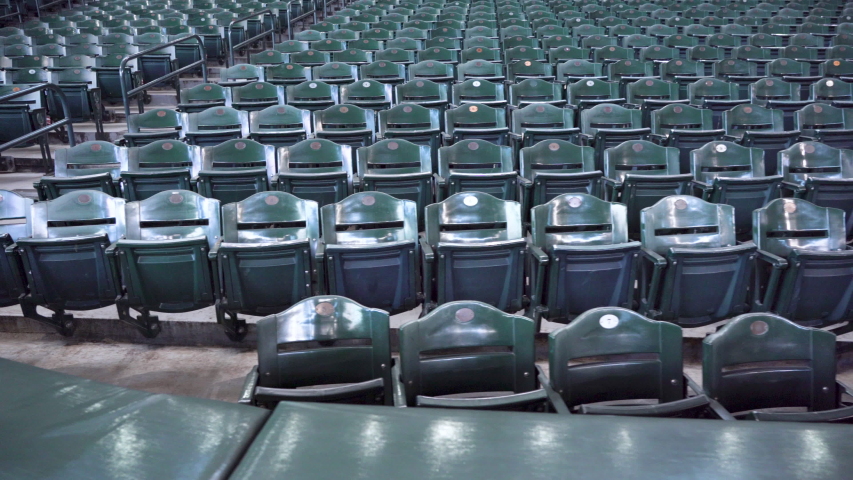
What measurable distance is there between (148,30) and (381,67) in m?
4.07

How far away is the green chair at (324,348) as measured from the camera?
243 centimetres

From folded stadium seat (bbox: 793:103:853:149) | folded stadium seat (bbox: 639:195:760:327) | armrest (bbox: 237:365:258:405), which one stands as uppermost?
folded stadium seat (bbox: 793:103:853:149)

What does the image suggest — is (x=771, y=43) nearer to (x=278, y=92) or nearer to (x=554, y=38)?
(x=554, y=38)

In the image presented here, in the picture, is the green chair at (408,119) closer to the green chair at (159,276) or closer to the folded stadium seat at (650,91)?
the folded stadium seat at (650,91)

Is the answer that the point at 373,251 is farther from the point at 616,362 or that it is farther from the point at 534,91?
the point at 534,91

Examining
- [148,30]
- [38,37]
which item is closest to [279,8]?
[148,30]

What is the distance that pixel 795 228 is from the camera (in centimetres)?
359

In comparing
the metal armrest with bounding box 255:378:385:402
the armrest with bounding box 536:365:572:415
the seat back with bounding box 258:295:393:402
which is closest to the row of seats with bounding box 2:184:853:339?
the seat back with bounding box 258:295:393:402

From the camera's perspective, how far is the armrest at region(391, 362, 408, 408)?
7.30 ft

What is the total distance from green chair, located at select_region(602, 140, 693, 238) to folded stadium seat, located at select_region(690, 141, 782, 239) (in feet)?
0.48

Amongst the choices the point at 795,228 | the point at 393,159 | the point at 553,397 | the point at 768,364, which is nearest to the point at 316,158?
the point at 393,159

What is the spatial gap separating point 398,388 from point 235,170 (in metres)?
2.41

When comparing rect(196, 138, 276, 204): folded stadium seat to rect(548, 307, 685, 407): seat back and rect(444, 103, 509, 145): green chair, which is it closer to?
rect(444, 103, 509, 145): green chair

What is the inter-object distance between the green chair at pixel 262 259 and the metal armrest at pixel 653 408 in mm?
1694
